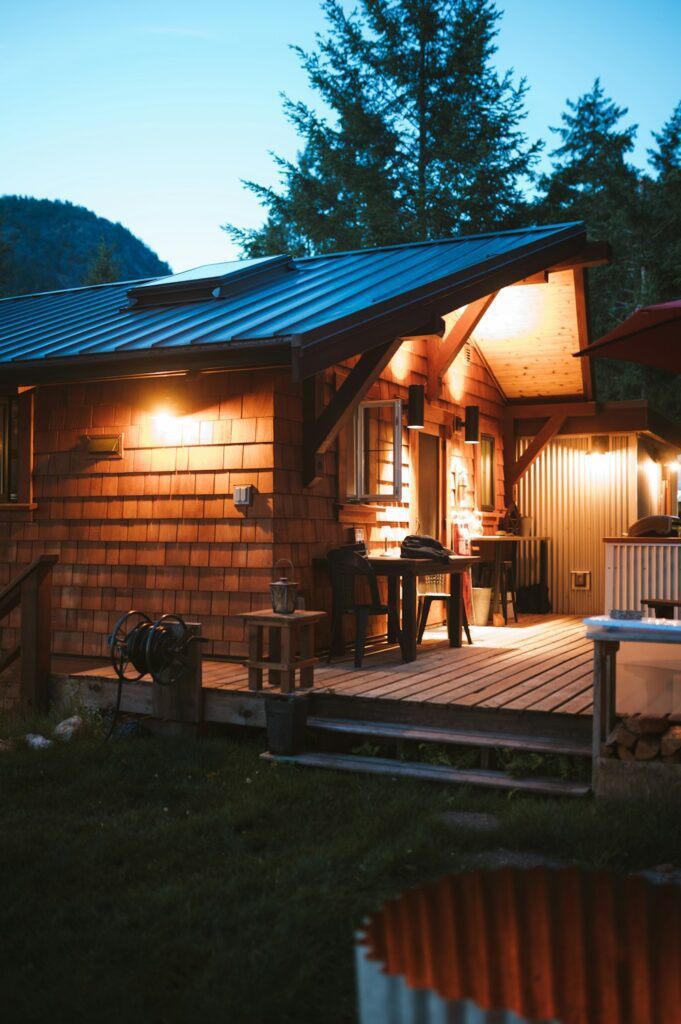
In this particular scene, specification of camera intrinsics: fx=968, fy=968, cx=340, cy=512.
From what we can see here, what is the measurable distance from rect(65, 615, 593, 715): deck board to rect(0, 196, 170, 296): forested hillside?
4944 centimetres

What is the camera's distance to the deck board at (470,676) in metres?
5.85

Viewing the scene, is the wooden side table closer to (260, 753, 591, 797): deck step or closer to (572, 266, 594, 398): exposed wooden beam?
(260, 753, 591, 797): deck step

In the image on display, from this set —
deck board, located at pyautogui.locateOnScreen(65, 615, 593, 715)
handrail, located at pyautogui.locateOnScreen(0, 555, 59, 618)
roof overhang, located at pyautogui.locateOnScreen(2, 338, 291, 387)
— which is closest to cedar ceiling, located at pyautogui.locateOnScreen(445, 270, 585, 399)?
deck board, located at pyautogui.locateOnScreen(65, 615, 593, 715)

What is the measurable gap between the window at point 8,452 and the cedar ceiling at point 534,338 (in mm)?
4778

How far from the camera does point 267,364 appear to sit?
6.47 meters

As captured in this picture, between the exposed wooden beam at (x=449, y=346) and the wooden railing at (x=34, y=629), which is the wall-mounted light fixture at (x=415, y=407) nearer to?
the exposed wooden beam at (x=449, y=346)

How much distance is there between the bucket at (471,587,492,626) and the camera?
36.1 feet

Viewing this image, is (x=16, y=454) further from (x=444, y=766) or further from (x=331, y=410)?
(x=444, y=766)

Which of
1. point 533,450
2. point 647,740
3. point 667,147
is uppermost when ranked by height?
point 667,147

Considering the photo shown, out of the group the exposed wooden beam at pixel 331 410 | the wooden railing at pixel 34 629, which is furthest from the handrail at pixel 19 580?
the exposed wooden beam at pixel 331 410

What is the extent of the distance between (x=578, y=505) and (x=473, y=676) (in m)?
6.53

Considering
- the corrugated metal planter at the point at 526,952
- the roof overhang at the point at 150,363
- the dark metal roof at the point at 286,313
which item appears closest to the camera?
the corrugated metal planter at the point at 526,952

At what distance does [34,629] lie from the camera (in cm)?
688

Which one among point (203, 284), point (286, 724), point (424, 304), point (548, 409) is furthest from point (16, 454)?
point (548, 409)
